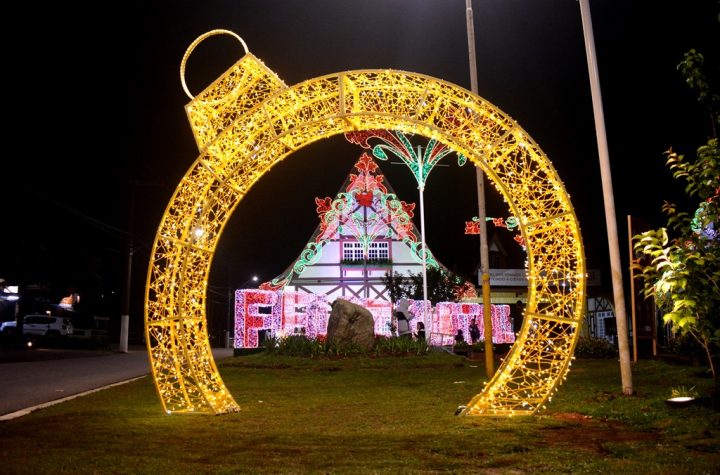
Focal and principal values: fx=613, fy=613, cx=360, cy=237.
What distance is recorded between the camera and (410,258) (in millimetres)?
34938

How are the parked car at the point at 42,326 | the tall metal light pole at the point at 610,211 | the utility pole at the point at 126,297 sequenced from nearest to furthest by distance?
the tall metal light pole at the point at 610,211 < the utility pole at the point at 126,297 < the parked car at the point at 42,326

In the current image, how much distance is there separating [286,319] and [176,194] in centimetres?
1705

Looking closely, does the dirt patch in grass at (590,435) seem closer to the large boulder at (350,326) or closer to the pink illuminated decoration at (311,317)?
the large boulder at (350,326)

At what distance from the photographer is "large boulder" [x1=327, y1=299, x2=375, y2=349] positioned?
20250 mm

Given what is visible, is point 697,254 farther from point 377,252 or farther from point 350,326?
point 377,252

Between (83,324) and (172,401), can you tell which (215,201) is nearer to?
(172,401)

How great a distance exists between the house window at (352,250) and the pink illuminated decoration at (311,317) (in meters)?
2.46

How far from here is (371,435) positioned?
6852 mm

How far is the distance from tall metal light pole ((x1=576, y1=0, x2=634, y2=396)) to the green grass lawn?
0.66 metres

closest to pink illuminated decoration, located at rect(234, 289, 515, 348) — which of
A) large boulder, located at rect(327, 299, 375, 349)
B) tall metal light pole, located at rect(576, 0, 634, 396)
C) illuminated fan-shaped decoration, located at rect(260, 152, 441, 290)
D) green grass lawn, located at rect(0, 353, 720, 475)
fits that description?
large boulder, located at rect(327, 299, 375, 349)

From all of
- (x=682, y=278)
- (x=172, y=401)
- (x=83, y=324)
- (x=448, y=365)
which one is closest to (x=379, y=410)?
(x=172, y=401)

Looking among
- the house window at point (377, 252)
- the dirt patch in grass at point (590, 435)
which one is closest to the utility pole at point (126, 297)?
the house window at point (377, 252)

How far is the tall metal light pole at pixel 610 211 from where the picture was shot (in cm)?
1005

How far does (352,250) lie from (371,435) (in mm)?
28099
